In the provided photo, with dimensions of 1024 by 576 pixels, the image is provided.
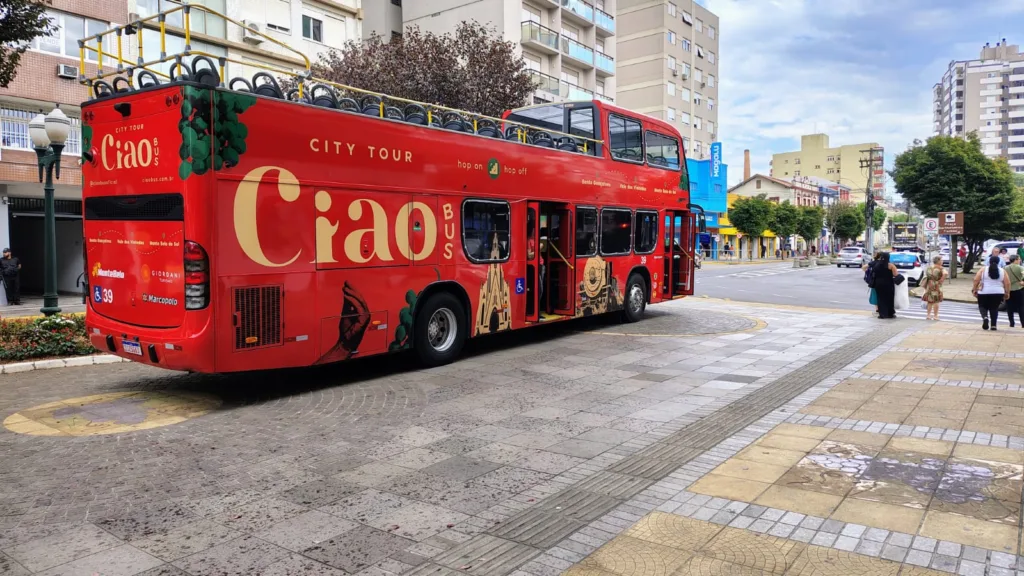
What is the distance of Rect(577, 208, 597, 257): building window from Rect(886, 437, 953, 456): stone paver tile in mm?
7300

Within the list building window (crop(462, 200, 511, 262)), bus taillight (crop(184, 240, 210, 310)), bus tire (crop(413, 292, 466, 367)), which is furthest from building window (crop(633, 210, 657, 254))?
bus taillight (crop(184, 240, 210, 310))

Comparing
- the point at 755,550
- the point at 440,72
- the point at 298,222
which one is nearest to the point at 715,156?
the point at 440,72

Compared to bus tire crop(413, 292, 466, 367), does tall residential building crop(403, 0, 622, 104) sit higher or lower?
higher

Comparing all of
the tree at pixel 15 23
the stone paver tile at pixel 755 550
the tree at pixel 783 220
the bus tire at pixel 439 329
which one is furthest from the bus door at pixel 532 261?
the tree at pixel 783 220

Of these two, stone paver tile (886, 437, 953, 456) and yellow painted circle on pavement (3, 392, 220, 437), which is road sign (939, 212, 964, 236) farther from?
yellow painted circle on pavement (3, 392, 220, 437)

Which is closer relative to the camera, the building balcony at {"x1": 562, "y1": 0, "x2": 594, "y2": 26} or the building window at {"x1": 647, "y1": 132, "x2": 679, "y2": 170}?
the building window at {"x1": 647, "y1": 132, "x2": 679, "y2": 170}

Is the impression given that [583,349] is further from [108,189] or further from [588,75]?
[588,75]

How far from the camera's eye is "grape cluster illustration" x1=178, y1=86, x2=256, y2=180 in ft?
22.2

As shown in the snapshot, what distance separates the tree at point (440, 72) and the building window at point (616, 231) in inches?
355

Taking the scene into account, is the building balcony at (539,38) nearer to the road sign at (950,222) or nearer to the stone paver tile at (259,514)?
the road sign at (950,222)

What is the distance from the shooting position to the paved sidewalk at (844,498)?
374 cm

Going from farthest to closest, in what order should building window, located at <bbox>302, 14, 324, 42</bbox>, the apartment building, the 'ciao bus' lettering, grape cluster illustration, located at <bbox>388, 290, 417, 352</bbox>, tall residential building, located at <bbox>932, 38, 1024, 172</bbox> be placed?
tall residential building, located at <bbox>932, 38, 1024, 172</bbox>, building window, located at <bbox>302, 14, 324, 42</bbox>, the apartment building, grape cluster illustration, located at <bbox>388, 290, 417, 352</bbox>, the 'ciao bus' lettering

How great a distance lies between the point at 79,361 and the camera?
980 centimetres

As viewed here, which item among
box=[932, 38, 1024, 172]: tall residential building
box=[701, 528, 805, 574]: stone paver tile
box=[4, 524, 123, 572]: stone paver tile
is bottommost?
box=[4, 524, 123, 572]: stone paver tile
